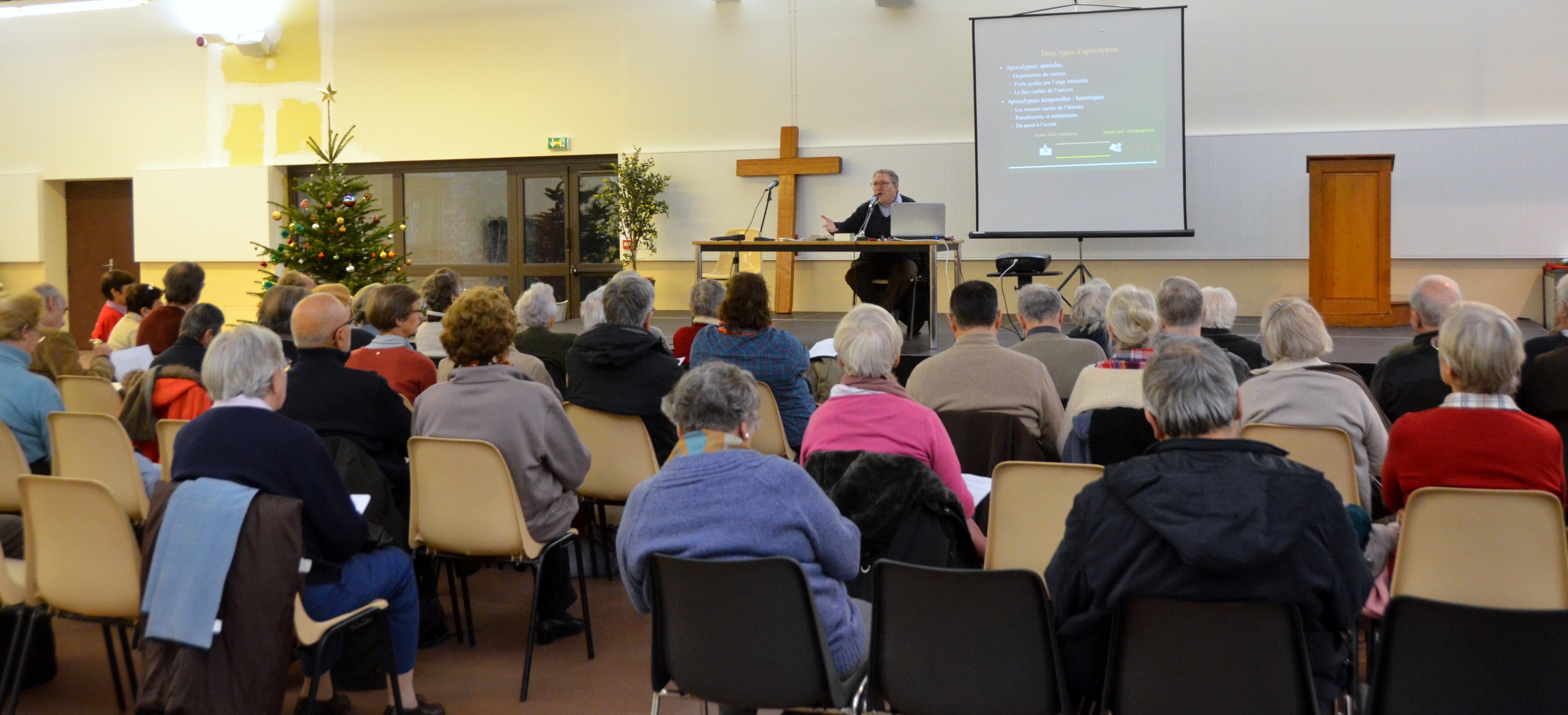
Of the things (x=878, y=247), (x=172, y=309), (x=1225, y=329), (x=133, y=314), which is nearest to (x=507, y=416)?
(x=172, y=309)

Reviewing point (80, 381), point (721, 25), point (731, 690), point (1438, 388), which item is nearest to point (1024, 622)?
point (731, 690)

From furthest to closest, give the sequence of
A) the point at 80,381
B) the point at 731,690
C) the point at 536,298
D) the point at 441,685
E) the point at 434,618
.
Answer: the point at 536,298 < the point at 80,381 < the point at 434,618 < the point at 441,685 < the point at 731,690

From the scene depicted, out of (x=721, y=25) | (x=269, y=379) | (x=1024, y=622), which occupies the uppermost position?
(x=721, y=25)

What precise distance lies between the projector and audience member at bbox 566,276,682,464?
4.41 meters

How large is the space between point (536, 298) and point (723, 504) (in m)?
3.15

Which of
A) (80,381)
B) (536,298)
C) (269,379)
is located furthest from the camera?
(536,298)

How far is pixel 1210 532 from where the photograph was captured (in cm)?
178

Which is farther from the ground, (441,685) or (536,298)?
(536,298)

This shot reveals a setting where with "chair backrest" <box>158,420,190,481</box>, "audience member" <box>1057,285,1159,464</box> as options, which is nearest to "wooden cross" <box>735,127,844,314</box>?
"audience member" <box>1057,285,1159,464</box>

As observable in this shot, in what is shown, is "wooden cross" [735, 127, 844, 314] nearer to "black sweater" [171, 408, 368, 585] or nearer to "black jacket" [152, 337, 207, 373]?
"black jacket" [152, 337, 207, 373]

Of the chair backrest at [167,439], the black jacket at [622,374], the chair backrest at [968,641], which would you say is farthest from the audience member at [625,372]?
the chair backrest at [968,641]

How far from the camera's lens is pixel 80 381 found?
4.40 metres

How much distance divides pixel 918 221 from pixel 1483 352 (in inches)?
185

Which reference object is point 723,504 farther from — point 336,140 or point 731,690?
point 336,140
